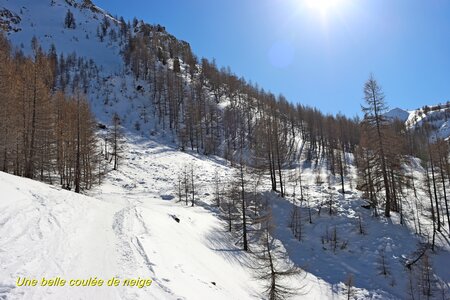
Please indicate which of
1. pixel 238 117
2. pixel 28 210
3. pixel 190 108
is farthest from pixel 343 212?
pixel 238 117

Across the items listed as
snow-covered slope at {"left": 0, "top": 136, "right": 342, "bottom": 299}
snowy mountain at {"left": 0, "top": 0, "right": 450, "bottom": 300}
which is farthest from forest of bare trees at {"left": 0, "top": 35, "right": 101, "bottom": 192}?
snow-covered slope at {"left": 0, "top": 136, "right": 342, "bottom": 299}

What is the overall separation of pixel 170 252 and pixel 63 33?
153 m

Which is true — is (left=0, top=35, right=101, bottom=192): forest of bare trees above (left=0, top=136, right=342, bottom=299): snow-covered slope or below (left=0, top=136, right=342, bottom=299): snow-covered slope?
above

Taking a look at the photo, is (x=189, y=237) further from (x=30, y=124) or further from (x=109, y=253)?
(x=30, y=124)

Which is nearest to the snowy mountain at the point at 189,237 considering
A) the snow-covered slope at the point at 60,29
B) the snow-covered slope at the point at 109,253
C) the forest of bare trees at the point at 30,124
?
the snow-covered slope at the point at 109,253

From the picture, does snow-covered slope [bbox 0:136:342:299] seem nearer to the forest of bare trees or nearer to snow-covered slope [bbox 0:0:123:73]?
the forest of bare trees

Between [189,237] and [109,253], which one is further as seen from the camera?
[189,237]

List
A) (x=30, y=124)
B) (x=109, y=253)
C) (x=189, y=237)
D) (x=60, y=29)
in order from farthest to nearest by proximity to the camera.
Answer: (x=60, y=29)
(x=30, y=124)
(x=189, y=237)
(x=109, y=253)

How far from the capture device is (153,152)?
59.7m

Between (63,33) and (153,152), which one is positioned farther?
(63,33)

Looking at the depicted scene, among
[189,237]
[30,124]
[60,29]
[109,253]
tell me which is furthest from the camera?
[60,29]

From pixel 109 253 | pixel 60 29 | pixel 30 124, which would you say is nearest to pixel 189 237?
pixel 109 253

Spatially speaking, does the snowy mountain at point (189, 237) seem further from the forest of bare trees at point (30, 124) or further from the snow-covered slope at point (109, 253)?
the forest of bare trees at point (30, 124)

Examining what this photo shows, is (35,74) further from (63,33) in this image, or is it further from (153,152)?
(63,33)
